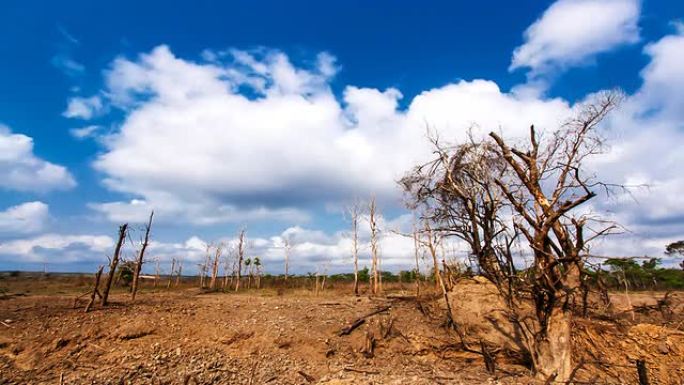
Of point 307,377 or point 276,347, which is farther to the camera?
point 276,347

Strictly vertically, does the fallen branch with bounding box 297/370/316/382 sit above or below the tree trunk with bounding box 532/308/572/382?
below

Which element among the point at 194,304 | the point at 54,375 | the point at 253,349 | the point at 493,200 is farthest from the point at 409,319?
the point at 54,375

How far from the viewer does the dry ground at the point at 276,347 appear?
517 inches

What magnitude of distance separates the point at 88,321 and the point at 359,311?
1159 cm

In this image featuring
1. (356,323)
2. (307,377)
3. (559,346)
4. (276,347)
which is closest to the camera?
(559,346)

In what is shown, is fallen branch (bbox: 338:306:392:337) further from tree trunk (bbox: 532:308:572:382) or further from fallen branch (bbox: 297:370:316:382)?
tree trunk (bbox: 532:308:572:382)

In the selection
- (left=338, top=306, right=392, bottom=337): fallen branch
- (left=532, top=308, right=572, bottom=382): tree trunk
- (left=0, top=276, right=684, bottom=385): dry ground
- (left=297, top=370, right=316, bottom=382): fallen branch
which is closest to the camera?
(left=532, top=308, right=572, bottom=382): tree trunk

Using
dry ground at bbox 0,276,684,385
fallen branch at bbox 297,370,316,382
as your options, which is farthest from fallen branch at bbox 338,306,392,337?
fallen branch at bbox 297,370,316,382

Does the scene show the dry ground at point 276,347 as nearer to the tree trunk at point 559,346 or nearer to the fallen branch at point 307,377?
the fallen branch at point 307,377

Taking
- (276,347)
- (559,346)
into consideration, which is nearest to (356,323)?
(276,347)

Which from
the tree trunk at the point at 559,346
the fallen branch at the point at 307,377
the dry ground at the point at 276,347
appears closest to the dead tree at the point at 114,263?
the dry ground at the point at 276,347

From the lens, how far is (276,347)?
15352mm

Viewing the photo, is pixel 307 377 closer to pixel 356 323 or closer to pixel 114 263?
pixel 356 323

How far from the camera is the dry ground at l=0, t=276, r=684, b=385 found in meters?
13.1
